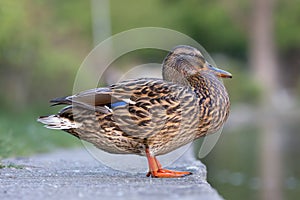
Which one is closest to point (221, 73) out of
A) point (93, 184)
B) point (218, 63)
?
point (93, 184)

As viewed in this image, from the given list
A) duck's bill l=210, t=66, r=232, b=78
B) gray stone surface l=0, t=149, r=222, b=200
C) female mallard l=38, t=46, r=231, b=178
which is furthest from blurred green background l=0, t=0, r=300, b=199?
duck's bill l=210, t=66, r=232, b=78

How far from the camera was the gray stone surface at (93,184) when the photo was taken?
5.39 m

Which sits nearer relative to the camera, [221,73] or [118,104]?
[118,104]

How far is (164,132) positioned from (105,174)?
957 millimetres

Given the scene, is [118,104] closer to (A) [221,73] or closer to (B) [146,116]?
(B) [146,116]

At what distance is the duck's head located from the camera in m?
7.00

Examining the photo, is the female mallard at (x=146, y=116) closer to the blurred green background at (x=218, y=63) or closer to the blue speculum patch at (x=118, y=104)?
the blue speculum patch at (x=118, y=104)

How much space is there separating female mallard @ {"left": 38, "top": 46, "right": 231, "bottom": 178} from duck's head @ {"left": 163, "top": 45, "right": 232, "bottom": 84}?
0.21 metres

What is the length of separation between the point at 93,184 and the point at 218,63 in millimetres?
33637

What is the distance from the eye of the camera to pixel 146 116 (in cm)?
643

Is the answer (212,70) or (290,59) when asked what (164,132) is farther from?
(290,59)

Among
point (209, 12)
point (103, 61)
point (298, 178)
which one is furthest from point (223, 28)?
point (298, 178)

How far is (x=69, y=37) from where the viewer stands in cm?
3122

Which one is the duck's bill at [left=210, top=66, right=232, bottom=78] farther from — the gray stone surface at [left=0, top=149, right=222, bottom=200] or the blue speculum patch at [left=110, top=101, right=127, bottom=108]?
the blue speculum patch at [left=110, top=101, right=127, bottom=108]
